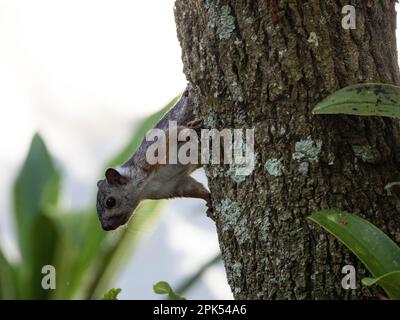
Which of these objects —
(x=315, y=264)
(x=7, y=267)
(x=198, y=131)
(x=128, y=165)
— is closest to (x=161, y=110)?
(x=128, y=165)

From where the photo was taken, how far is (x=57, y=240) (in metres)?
6.12

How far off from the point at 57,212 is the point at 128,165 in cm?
236

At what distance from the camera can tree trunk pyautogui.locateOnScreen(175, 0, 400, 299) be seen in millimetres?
2604

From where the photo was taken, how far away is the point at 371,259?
2451 mm

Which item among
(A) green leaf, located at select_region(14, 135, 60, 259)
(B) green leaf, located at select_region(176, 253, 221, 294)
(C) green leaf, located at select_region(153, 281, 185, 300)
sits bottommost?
(B) green leaf, located at select_region(176, 253, 221, 294)

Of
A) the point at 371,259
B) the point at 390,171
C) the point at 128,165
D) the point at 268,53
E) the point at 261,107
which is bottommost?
the point at 128,165

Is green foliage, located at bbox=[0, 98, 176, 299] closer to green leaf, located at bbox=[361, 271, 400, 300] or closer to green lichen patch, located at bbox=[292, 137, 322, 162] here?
green lichen patch, located at bbox=[292, 137, 322, 162]

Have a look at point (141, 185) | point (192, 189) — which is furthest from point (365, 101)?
point (141, 185)

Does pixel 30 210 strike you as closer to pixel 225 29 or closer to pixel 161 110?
pixel 161 110

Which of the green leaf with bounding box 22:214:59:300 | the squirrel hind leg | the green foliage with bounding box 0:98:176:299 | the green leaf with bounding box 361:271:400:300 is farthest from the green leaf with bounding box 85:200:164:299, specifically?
the green leaf with bounding box 361:271:400:300

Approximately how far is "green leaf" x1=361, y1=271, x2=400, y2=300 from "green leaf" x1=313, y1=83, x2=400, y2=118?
1.70 ft

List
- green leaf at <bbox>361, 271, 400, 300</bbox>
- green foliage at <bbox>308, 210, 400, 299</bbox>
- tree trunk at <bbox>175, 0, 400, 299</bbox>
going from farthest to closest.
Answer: tree trunk at <bbox>175, 0, 400, 299</bbox> → green foliage at <bbox>308, 210, 400, 299</bbox> → green leaf at <bbox>361, 271, 400, 300</bbox>

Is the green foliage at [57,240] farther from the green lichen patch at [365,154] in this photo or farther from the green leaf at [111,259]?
the green lichen patch at [365,154]

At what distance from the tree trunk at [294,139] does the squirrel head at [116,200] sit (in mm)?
1822
